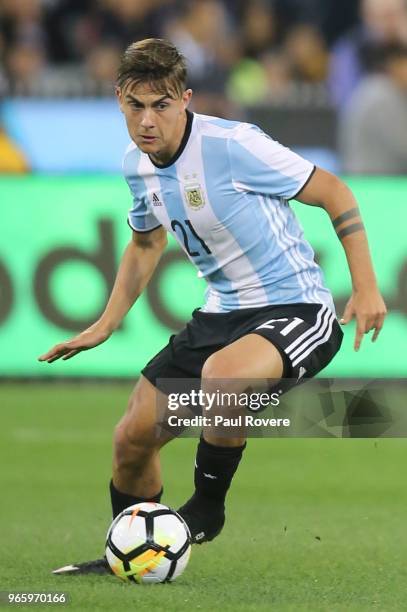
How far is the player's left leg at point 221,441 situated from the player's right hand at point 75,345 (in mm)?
599

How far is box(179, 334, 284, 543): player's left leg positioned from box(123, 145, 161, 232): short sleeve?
78cm

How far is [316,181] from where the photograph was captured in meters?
5.57

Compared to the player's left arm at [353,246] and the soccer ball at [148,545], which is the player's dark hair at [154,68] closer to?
the player's left arm at [353,246]

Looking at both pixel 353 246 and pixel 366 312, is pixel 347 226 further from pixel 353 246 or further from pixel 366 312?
pixel 366 312

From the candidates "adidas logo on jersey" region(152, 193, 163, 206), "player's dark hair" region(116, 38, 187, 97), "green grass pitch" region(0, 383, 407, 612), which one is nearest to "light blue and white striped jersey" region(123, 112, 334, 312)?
"adidas logo on jersey" region(152, 193, 163, 206)

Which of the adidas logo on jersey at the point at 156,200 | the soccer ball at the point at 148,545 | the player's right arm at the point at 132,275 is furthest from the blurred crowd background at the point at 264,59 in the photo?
the soccer ball at the point at 148,545

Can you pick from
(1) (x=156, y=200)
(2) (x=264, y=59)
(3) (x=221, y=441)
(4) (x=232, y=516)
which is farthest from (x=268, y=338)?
(2) (x=264, y=59)

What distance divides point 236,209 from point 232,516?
2.13 metres

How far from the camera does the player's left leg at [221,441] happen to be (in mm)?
5371

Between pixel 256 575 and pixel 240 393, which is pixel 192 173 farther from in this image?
pixel 256 575

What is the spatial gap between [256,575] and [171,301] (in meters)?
5.34

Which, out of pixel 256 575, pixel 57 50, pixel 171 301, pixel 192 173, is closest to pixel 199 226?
pixel 192 173

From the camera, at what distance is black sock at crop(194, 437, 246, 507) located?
5691mm

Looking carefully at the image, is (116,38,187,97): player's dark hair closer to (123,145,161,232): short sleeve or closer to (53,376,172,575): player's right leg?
(123,145,161,232): short sleeve
